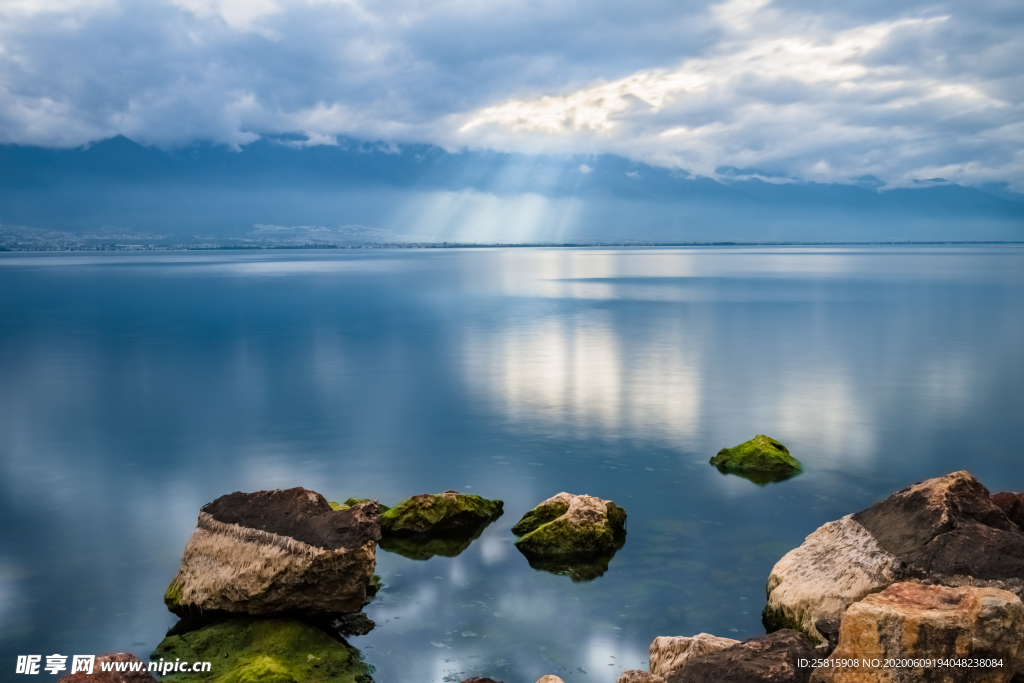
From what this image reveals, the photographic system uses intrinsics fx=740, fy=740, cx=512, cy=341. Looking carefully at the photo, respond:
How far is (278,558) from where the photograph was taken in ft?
34.8

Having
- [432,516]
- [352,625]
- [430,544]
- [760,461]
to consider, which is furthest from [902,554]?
[760,461]

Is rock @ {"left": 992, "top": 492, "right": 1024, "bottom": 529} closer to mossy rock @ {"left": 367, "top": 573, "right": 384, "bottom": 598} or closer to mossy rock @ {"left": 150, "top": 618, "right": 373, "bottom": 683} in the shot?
mossy rock @ {"left": 367, "top": 573, "right": 384, "bottom": 598}

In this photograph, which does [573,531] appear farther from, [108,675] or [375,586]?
[108,675]

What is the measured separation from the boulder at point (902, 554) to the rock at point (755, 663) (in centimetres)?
171

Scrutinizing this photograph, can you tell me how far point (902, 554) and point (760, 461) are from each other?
30.8 feet

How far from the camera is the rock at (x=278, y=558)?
418 inches

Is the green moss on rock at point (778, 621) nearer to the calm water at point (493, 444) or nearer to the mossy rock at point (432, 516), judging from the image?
the calm water at point (493, 444)

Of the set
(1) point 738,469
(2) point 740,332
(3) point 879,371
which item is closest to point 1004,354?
Answer: (3) point 879,371

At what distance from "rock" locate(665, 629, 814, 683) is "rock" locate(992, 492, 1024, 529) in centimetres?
588

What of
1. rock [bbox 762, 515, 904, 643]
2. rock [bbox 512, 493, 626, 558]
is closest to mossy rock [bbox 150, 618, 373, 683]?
rock [bbox 512, 493, 626, 558]

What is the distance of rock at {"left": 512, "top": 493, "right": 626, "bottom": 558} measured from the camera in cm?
1389

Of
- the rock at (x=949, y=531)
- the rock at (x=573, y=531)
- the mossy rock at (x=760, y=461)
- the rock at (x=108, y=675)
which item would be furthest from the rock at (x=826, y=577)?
the rock at (x=108, y=675)

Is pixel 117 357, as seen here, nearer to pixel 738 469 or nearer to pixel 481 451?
pixel 481 451

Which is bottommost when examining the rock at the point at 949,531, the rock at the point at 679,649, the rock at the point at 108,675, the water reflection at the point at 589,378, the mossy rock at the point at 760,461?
the water reflection at the point at 589,378
